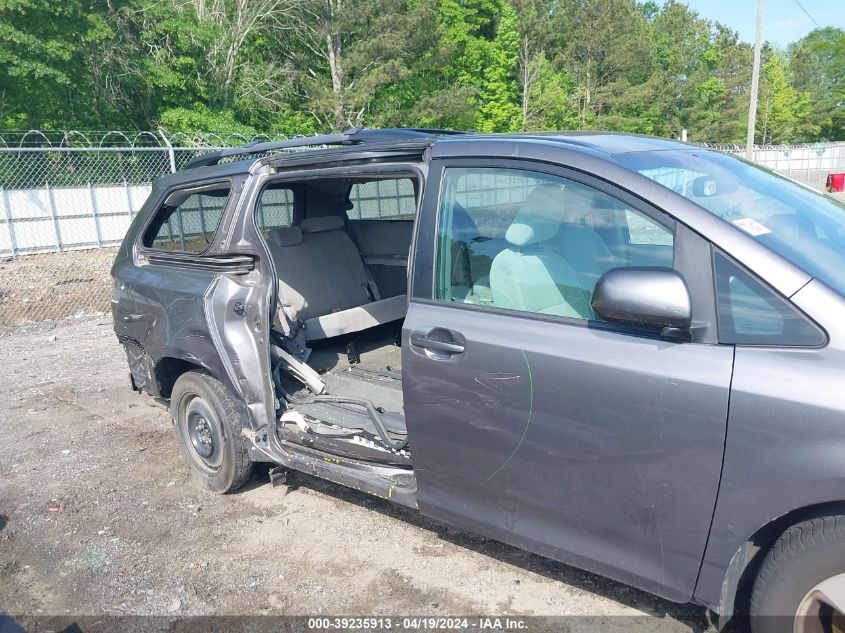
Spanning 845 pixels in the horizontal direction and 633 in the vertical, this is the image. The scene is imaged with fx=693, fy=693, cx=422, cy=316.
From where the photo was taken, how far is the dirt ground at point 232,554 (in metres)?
3.24

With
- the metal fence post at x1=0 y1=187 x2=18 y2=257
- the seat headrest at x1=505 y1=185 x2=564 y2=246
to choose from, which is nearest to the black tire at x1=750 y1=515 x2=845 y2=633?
the seat headrest at x1=505 y1=185 x2=564 y2=246

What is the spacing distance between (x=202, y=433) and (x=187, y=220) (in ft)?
5.88

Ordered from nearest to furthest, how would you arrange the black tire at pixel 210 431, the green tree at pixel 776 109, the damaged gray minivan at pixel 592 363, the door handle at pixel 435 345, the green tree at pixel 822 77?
the damaged gray minivan at pixel 592 363
the door handle at pixel 435 345
the black tire at pixel 210 431
the green tree at pixel 776 109
the green tree at pixel 822 77

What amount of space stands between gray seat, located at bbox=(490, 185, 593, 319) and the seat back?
7.81ft

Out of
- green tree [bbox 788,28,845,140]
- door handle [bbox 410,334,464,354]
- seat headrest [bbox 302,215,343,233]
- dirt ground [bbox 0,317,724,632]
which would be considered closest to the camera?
door handle [bbox 410,334,464,354]

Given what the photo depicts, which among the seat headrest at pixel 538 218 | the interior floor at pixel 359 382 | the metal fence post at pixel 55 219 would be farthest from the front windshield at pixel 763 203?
the metal fence post at pixel 55 219

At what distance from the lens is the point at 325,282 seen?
533 centimetres

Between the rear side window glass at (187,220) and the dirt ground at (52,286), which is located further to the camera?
the dirt ground at (52,286)

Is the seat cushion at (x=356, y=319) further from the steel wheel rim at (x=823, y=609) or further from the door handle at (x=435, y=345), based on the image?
the steel wheel rim at (x=823, y=609)

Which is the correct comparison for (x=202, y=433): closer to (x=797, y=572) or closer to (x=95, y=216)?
(x=797, y=572)

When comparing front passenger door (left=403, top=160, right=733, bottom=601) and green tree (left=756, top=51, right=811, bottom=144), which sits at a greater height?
green tree (left=756, top=51, right=811, bottom=144)

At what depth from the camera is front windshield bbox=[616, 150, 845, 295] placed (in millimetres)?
2451

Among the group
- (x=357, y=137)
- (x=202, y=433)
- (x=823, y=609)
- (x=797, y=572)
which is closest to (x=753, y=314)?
(x=797, y=572)

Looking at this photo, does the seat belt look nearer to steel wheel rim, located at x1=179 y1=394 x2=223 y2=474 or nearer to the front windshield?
steel wheel rim, located at x1=179 y1=394 x2=223 y2=474
